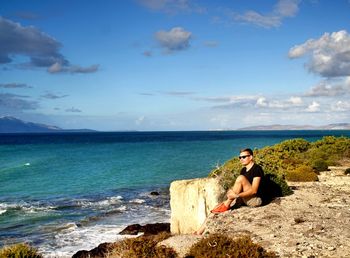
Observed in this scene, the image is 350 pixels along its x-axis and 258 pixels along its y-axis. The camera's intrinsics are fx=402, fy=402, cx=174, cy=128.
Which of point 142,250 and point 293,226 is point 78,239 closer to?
point 142,250

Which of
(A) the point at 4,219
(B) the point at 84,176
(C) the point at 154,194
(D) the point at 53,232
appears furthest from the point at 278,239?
(B) the point at 84,176

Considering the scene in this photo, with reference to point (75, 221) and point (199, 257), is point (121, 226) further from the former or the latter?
point (199, 257)

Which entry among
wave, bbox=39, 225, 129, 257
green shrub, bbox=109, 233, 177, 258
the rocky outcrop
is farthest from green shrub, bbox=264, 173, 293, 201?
wave, bbox=39, 225, 129, 257

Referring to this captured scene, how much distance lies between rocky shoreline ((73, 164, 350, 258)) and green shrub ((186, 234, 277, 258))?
0.48 metres

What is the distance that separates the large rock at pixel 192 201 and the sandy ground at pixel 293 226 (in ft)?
7.13

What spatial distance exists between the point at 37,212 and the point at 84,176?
21247 mm

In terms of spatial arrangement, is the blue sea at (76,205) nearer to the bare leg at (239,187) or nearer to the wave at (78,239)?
the wave at (78,239)

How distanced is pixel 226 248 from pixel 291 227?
3.22 metres

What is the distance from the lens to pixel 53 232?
22188 millimetres

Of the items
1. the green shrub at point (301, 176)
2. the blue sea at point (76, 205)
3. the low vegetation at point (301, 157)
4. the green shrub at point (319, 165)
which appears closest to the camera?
the blue sea at point (76, 205)

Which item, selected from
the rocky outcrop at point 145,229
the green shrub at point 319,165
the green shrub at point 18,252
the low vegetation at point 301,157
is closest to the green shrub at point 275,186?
the low vegetation at point 301,157

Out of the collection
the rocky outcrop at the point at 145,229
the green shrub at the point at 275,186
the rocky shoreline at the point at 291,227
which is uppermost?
the green shrub at the point at 275,186

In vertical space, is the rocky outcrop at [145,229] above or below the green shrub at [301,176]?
below

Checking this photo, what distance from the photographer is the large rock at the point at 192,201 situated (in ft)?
55.6
